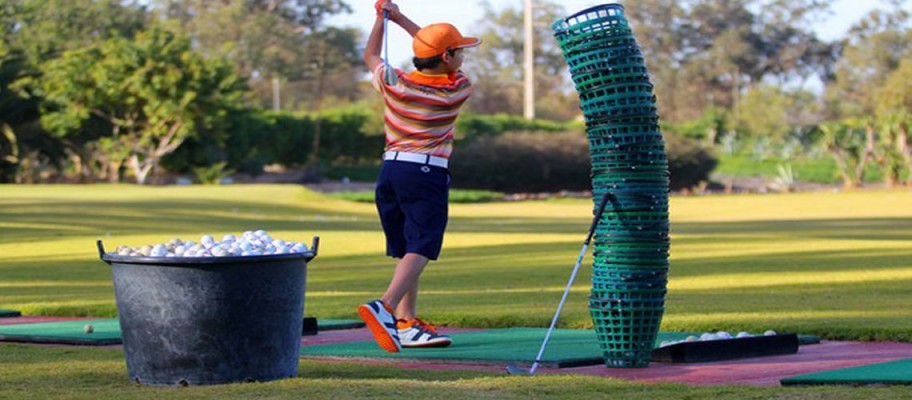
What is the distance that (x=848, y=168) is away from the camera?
57844mm

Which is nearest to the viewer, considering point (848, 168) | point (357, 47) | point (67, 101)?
point (67, 101)

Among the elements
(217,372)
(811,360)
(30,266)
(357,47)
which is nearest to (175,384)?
(217,372)

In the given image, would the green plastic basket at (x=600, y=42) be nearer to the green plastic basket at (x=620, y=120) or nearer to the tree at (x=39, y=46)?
the green plastic basket at (x=620, y=120)

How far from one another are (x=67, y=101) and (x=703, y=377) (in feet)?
156

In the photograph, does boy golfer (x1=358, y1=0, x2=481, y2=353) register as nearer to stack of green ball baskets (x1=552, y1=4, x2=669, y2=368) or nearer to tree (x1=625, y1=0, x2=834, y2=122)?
stack of green ball baskets (x1=552, y1=4, x2=669, y2=368)

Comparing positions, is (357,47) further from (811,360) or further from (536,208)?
(811,360)

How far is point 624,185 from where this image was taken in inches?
316

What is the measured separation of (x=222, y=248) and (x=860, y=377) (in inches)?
123

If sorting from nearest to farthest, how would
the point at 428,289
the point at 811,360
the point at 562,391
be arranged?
the point at 562,391
the point at 811,360
the point at 428,289

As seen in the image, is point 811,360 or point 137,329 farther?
point 811,360

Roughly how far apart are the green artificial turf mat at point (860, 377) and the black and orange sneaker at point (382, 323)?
2398mm

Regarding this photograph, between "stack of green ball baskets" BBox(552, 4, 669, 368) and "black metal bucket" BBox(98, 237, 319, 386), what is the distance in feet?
5.88

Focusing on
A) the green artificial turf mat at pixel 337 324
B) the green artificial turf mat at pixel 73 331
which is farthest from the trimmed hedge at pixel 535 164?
the green artificial turf mat at pixel 73 331

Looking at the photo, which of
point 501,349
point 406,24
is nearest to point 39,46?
point 406,24
